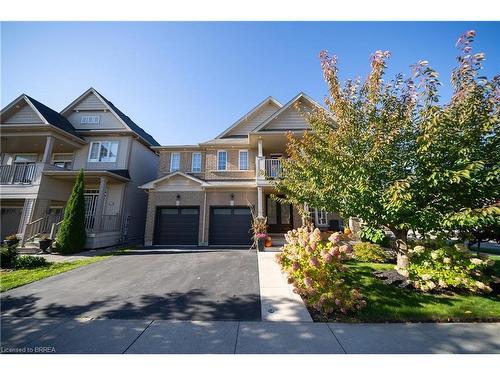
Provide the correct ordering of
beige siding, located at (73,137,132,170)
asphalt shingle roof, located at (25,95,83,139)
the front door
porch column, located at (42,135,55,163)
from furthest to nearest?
beige siding, located at (73,137,132,170) → asphalt shingle roof, located at (25,95,83,139) → the front door → porch column, located at (42,135,55,163)

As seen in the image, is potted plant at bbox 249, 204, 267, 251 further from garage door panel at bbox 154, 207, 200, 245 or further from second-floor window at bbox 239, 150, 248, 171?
second-floor window at bbox 239, 150, 248, 171

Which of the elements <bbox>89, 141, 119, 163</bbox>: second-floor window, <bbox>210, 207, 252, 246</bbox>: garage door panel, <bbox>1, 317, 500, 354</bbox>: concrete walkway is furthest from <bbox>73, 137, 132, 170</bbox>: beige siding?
<bbox>1, 317, 500, 354</bbox>: concrete walkway

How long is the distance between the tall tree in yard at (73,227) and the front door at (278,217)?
1072cm

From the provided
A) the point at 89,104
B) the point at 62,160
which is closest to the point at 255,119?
the point at 89,104

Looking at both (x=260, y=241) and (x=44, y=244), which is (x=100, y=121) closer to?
(x=44, y=244)

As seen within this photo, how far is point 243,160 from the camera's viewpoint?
1473 centimetres

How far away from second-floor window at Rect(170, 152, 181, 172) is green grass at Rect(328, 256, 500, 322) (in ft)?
44.1

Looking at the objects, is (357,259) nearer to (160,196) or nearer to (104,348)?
(104,348)

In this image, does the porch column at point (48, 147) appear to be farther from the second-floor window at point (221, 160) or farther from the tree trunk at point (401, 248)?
the tree trunk at point (401, 248)

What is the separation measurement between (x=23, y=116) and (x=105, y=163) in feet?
19.3

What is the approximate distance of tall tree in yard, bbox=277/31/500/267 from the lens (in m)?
4.82

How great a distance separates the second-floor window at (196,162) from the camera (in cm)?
1522

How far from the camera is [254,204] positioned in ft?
43.5

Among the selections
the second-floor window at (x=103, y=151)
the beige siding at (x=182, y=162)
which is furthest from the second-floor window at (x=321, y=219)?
the second-floor window at (x=103, y=151)
